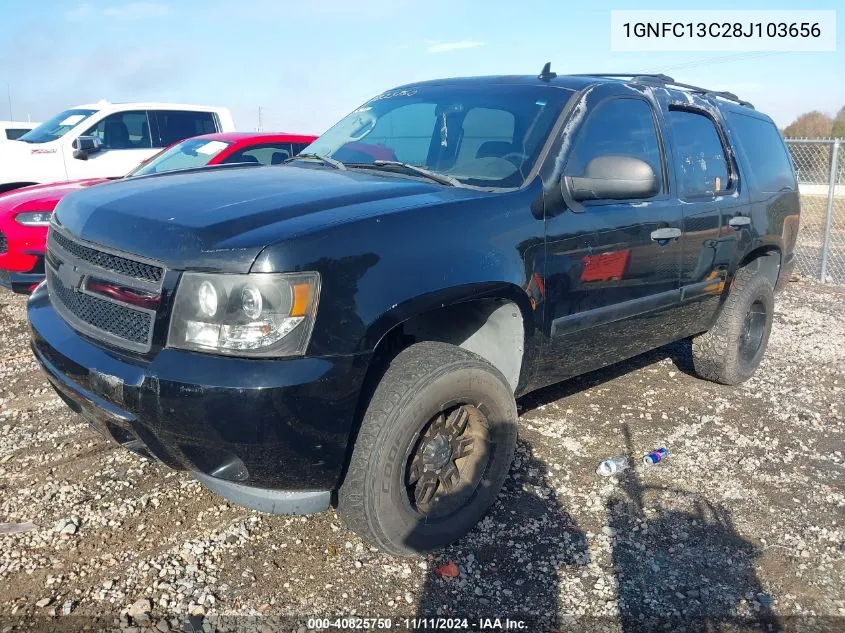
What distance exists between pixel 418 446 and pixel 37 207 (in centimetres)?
448

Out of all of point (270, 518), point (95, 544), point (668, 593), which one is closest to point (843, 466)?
point (668, 593)

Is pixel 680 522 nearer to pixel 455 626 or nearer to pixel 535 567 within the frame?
pixel 535 567

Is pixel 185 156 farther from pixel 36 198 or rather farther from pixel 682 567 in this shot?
pixel 682 567

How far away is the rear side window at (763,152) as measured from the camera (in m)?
4.39

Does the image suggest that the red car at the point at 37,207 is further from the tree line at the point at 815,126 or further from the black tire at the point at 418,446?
the tree line at the point at 815,126

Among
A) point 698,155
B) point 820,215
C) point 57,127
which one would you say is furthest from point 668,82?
point 820,215

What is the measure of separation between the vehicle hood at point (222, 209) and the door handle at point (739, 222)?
2.06 meters

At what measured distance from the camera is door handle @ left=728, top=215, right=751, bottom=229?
4.03 metres

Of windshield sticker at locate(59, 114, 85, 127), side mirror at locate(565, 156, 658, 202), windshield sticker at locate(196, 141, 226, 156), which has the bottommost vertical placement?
side mirror at locate(565, 156, 658, 202)

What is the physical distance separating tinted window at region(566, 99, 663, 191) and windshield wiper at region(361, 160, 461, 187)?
544 mm

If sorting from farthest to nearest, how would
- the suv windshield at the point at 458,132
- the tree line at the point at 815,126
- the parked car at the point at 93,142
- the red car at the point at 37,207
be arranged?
the tree line at the point at 815,126, the parked car at the point at 93,142, the red car at the point at 37,207, the suv windshield at the point at 458,132

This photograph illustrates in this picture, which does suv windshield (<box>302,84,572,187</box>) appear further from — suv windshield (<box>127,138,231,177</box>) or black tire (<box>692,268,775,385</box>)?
suv windshield (<box>127,138,231,177</box>)

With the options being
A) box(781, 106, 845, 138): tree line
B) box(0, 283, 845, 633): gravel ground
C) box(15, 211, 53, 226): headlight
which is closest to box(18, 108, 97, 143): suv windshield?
box(15, 211, 53, 226): headlight

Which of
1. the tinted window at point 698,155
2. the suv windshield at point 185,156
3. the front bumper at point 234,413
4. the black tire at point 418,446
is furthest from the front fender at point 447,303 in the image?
the suv windshield at point 185,156
